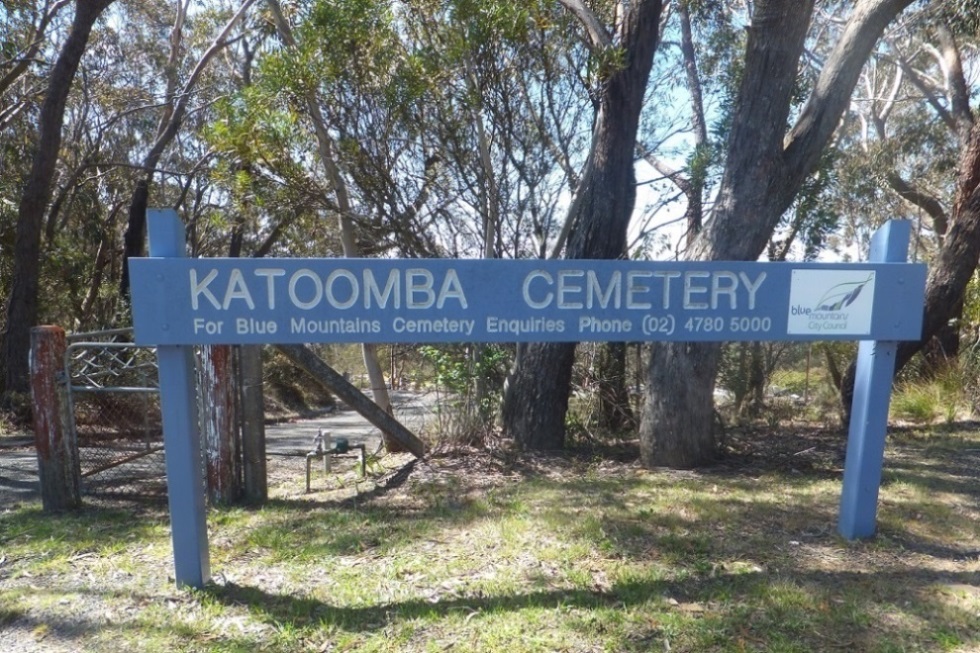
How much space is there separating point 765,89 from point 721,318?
119 inches

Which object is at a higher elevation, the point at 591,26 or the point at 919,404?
the point at 591,26

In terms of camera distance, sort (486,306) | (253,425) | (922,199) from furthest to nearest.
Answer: (922,199), (253,425), (486,306)

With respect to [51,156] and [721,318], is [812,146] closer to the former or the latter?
[721,318]

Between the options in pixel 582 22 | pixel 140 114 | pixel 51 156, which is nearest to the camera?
pixel 582 22

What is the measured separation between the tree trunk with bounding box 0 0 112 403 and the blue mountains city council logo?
1105 cm

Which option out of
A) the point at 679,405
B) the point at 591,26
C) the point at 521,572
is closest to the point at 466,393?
the point at 679,405

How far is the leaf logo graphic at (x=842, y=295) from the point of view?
168 inches

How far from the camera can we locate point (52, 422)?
17.6ft

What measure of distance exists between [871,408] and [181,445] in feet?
12.8

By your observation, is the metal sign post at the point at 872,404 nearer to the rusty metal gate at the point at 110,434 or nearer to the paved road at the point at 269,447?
the paved road at the point at 269,447

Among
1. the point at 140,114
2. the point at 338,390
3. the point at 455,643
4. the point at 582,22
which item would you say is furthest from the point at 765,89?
the point at 140,114

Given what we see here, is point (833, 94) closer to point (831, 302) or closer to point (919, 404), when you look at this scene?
point (831, 302)

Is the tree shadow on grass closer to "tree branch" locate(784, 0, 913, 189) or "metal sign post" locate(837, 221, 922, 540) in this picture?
"metal sign post" locate(837, 221, 922, 540)

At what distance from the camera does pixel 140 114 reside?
17734 millimetres
